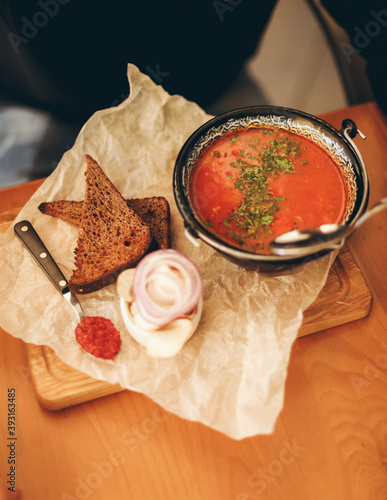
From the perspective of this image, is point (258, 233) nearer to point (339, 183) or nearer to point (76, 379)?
point (339, 183)

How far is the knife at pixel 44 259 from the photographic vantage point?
1674mm

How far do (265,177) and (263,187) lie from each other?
50 mm

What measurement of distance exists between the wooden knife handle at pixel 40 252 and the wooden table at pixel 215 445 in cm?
28

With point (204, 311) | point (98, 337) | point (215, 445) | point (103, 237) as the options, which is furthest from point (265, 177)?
point (215, 445)

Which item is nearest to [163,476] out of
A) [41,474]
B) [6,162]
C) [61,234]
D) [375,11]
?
[41,474]

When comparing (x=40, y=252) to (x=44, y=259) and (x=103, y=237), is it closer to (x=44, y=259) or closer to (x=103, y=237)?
(x=44, y=259)

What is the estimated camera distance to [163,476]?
4.93 feet

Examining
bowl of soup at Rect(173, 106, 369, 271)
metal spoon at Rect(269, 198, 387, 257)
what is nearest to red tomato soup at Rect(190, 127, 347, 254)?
bowl of soup at Rect(173, 106, 369, 271)

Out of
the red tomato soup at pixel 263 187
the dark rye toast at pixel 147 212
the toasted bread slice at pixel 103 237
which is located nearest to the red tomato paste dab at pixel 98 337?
the toasted bread slice at pixel 103 237

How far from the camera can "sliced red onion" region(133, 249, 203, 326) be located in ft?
4.61

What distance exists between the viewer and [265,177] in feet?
5.72

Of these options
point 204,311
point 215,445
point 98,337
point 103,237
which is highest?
point 103,237

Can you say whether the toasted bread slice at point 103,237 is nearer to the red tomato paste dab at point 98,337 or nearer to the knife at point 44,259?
the knife at point 44,259

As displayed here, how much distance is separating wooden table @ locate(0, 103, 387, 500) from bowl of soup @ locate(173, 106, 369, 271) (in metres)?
0.49
